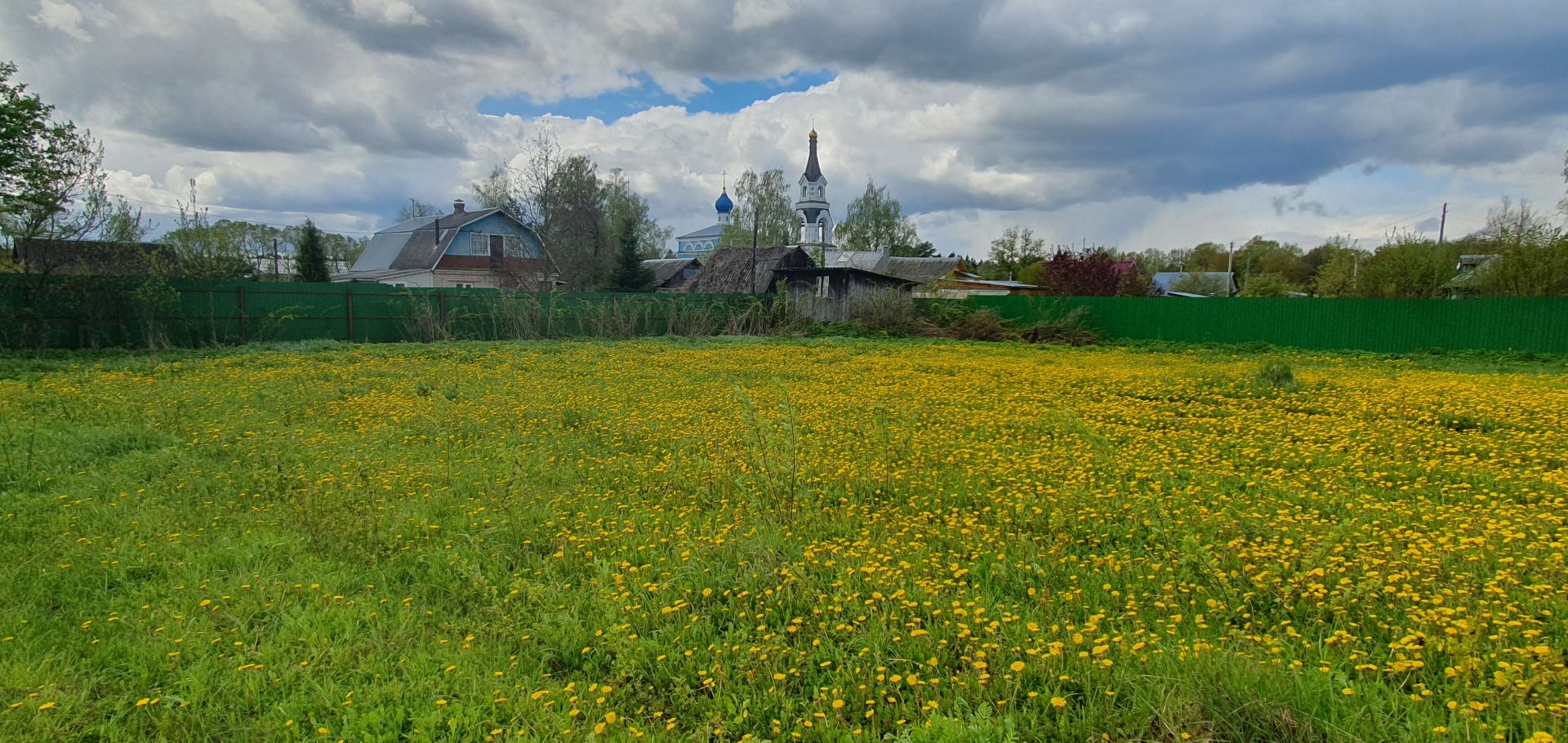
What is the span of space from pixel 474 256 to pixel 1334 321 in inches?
1477

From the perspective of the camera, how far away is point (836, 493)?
5.45 meters

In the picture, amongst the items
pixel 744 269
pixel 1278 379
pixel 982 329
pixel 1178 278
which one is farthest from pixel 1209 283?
pixel 1278 379

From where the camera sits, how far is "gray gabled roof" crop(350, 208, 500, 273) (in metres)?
39.9

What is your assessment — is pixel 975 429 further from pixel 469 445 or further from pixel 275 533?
pixel 275 533

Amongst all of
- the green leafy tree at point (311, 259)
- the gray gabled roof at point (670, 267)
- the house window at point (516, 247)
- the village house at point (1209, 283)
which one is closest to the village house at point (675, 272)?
the gray gabled roof at point (670, 267)

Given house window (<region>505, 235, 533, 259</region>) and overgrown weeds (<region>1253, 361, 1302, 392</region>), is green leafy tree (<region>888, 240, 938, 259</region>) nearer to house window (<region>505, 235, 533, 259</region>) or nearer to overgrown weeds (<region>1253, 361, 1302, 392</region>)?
house window (<region>505, 235, 533, 259</region>)

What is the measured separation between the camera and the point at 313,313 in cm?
2059

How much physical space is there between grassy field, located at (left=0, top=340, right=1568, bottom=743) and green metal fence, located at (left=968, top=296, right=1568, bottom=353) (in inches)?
515

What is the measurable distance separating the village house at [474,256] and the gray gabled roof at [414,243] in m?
0.06

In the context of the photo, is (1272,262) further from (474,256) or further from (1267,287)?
(474,256)

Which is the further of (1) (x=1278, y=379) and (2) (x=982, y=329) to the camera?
(2) (x=982, y=329)

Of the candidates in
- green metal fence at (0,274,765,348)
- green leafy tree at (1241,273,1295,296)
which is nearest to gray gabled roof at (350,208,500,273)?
green metal fence at (0,274,765,348)

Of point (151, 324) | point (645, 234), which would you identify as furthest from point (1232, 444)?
point (645, 234)

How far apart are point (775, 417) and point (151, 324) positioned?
16839 millimetres
